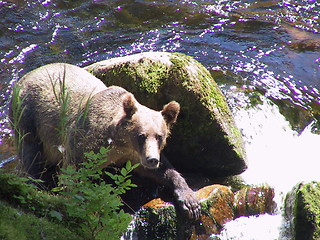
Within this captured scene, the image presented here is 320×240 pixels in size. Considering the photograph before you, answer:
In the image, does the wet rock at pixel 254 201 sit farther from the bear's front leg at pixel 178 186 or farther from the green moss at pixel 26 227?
the green moss at pixel 26 227

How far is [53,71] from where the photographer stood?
6992 mm

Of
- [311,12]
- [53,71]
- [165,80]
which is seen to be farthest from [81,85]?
[311,12]

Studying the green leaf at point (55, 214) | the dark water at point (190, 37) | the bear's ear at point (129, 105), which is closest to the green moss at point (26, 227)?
the green leaf at point (55, 214)

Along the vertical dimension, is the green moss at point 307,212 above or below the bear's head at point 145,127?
below

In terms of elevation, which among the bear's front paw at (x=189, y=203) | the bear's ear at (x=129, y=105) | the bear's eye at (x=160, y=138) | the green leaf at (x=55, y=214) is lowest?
the bear's front paw at (x=189, y=203)

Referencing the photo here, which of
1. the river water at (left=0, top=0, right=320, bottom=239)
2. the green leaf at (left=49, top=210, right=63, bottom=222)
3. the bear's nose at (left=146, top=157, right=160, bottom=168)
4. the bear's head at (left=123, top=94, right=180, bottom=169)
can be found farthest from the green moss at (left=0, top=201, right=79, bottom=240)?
the river water at (left=0, top=0, right=320, bottom=239)

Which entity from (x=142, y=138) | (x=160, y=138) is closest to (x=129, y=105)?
(x=142, y=138)

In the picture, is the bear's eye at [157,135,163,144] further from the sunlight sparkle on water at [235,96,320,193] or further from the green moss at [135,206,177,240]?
the sunlight sparkle on water at [235,96,320,193]

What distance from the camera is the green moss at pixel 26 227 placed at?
3.44 meters

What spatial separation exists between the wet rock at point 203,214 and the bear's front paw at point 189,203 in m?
0.10

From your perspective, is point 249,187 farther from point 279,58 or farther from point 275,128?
point 279,58

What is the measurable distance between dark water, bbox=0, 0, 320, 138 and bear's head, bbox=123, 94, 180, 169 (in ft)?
10.8

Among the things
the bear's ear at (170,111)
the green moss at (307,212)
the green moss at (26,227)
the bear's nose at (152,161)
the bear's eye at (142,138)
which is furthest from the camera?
the bear's ear at (170,111)

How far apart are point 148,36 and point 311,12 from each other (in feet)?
17.4
